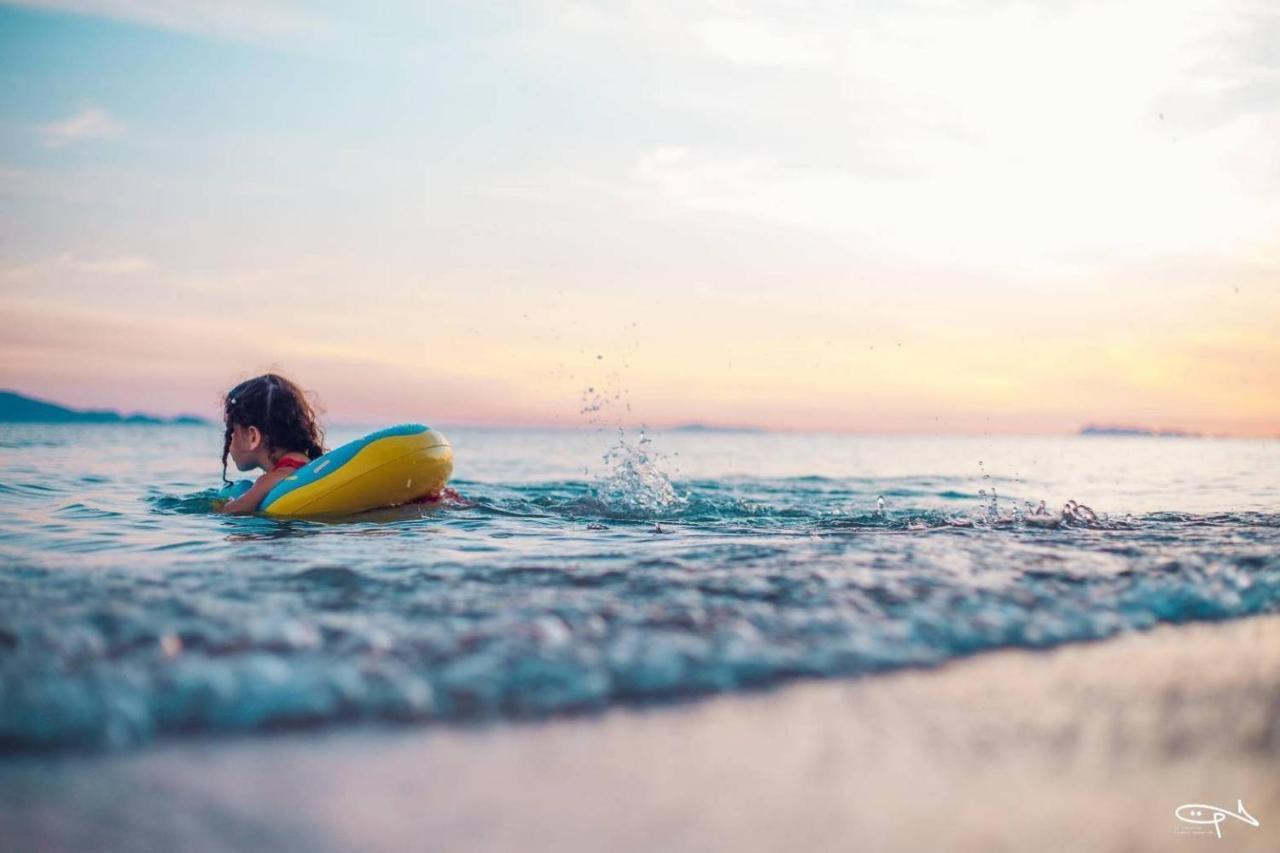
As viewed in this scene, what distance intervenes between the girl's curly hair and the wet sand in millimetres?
6360

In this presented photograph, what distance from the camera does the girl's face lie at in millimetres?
8273

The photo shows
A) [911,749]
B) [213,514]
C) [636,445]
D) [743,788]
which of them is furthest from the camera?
[636,445]

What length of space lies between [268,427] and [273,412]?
16 centimetres

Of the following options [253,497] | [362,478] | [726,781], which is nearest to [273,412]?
[253,497]

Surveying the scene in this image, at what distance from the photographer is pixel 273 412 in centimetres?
830

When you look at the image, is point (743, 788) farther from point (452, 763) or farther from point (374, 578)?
point (374, 578)

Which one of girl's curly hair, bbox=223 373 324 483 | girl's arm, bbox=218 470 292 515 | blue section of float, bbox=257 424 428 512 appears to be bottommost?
girl's arm, bbox=218 470 292 515

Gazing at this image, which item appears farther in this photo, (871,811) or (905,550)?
(905,550)

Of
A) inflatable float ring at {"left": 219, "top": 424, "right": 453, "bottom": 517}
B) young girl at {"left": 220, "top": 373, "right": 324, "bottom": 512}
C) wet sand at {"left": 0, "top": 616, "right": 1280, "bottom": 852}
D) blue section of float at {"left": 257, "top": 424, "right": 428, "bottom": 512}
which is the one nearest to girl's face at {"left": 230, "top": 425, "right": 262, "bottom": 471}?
young girl at {"left": 220, "top": 373, "right": 324, "bottom": 512}

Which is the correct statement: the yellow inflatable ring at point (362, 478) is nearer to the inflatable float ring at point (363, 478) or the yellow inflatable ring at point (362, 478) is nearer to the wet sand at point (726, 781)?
the inflatable float ring at point (363, 478)

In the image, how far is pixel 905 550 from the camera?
543cm

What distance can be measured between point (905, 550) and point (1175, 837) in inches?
136

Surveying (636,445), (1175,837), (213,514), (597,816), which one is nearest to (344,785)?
(597,816)

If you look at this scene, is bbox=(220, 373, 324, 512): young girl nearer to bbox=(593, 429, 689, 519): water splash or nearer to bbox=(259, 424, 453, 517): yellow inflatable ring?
bbox=(259, 424, 453, 517): yellow inflatable ring
